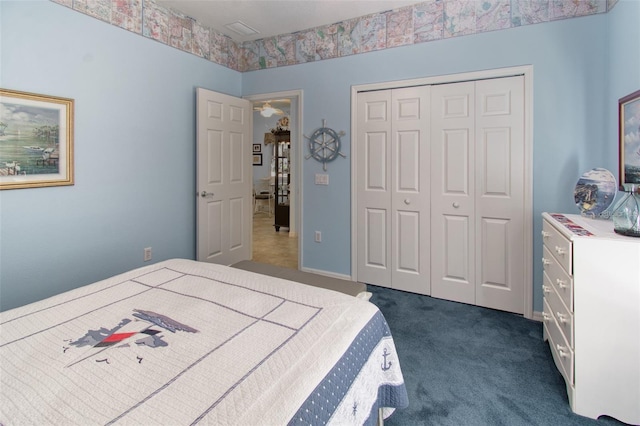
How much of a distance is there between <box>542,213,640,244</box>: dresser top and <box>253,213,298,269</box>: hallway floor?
9.53ft

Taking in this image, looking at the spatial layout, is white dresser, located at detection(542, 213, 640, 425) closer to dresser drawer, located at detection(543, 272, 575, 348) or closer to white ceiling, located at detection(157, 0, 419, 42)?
dresser drawer, located at detection(543, 272, 575, 348)

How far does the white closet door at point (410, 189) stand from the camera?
10.6ft

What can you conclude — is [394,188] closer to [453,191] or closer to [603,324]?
[453,191]

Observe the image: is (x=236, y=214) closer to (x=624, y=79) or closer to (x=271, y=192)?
(x=624, y=79)

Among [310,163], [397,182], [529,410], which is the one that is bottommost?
[529,410]

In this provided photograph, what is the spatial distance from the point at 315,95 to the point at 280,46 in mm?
747

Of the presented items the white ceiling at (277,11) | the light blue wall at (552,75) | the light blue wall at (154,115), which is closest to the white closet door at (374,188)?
the light blue wall at (154,115)

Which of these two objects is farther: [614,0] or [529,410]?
[614,0]

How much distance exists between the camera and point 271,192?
8625 millimetres

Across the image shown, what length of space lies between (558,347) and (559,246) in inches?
22.7

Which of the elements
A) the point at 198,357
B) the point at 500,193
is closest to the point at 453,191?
the point at 500,193

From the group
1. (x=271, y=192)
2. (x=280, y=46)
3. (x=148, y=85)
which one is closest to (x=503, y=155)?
(x=280, y=46)

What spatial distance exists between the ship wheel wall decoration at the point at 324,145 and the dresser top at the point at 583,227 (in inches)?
80.2

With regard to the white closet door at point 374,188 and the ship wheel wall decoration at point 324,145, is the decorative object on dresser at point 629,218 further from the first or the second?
the ship wheel wall decoration at point 324,145
